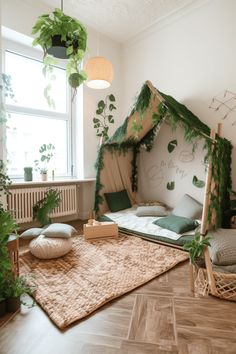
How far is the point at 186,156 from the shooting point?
3426 millimetres

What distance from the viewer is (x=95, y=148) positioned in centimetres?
386

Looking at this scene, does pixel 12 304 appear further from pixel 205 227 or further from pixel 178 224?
pixel 178 224

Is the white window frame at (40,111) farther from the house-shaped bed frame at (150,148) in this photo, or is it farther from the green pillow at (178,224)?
the green pillow at (178,224)

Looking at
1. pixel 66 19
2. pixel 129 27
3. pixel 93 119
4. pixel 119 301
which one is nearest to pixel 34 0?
pixel 129 27

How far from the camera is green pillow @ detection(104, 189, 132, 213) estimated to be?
3502mm

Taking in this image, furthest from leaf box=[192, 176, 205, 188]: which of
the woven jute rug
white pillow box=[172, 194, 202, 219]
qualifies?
the woven jute rug

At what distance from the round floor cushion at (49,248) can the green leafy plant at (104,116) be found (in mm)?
2005

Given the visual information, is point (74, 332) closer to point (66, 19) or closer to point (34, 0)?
point (66, 19)

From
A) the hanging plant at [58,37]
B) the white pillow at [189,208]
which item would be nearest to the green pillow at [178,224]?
the white pillow at [189,208]

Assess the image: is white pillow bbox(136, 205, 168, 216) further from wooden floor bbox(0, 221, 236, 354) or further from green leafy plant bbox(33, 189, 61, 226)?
wooden floor bbox(0, 221, 236, 354)

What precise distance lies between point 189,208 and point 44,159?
7.43 feet

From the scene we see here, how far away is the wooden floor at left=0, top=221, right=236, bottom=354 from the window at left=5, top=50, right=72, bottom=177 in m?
2.36

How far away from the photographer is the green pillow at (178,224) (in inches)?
102

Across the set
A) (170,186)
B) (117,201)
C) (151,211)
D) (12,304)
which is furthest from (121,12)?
(12,304)
